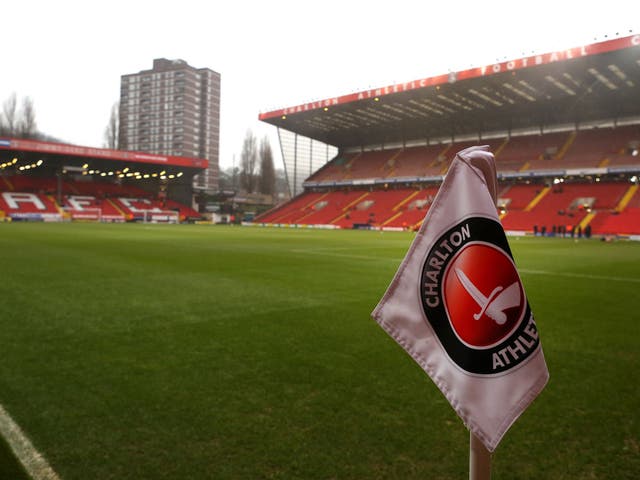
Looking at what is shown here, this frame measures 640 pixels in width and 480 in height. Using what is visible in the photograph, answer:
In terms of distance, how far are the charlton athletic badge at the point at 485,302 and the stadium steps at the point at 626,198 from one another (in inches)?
1671

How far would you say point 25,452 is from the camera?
260cm

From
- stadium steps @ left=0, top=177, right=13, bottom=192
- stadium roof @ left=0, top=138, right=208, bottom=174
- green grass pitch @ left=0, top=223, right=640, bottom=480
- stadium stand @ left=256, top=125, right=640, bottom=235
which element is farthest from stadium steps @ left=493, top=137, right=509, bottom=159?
stadium steps @ left=0, top=177, right=13, bottom=192

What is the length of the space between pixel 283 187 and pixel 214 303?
11574 cm

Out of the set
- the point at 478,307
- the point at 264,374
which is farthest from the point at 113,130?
the point at 478,307

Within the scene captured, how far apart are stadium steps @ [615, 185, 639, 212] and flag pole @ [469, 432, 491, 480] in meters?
42.5

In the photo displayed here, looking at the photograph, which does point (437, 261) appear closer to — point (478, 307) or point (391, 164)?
point (478, 307)

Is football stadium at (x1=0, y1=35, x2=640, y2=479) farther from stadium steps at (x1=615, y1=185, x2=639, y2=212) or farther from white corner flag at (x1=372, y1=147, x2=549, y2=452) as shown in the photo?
stadium steps at (x1=615, y1=185, x2=639, y2=212)

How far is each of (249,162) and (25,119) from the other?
36226 mm

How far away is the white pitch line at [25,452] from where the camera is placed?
2.39m

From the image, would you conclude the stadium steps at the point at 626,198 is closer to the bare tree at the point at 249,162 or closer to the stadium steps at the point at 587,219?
the stadium steps at the point at 587,219

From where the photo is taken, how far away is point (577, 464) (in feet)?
8.63

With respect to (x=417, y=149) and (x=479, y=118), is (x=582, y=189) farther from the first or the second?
(x=417, y=149)

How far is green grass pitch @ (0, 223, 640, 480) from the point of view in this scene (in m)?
2.62

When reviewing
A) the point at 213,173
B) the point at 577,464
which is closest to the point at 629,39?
the point at 577,464
